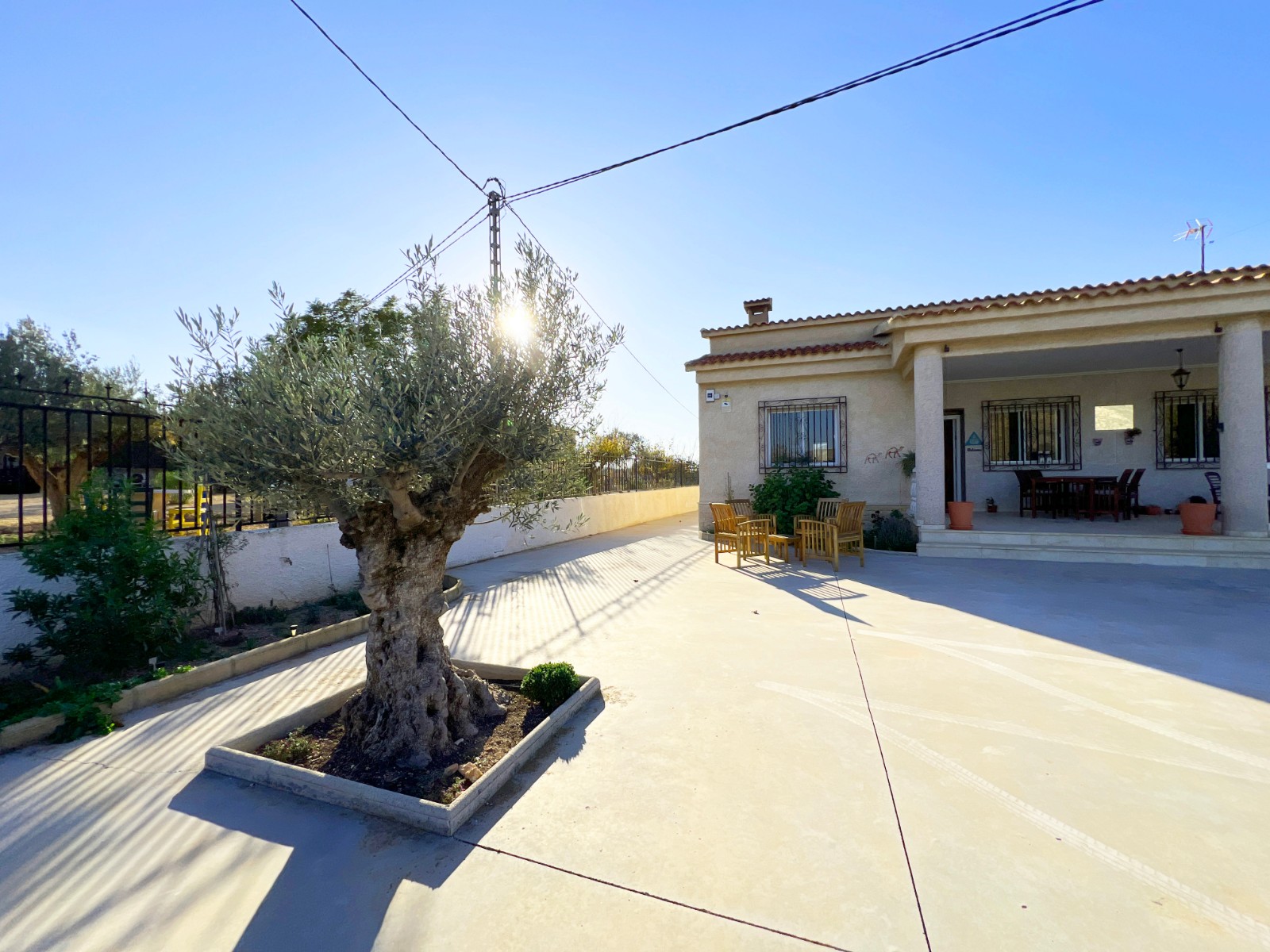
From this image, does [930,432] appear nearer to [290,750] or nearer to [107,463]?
[290,750]

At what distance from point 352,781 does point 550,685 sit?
1.28 meters

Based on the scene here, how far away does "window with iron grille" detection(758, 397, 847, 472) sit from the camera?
1180 cm

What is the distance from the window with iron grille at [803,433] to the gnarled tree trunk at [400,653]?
366 inches

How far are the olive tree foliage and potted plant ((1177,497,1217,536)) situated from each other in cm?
969

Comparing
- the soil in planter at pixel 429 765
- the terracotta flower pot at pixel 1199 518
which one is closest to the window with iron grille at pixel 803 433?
the terracotta flower pot at pixel 1199 518

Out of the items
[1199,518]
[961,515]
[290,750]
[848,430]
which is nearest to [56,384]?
[290,750]

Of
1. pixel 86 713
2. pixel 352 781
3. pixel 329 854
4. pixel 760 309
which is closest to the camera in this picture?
pixel 329 854

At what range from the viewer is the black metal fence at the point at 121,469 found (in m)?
4.13

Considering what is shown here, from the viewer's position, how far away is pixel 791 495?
1051 centimetres

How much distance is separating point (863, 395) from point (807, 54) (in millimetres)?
6492

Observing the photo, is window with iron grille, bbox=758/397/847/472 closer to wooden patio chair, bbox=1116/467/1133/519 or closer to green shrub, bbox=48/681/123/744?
wooden patio chair, bbox=1116/467/1133/519

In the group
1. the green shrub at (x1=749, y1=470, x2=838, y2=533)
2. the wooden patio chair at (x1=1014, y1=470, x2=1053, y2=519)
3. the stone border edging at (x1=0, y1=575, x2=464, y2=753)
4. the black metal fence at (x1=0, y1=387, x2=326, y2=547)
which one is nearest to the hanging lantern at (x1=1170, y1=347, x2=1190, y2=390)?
the wooden patio chair at (x1=1014, y1=470, x2=1053, y2=519)

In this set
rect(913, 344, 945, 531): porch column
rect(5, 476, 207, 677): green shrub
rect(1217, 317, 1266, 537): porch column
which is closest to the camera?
rect(5, 476, 207, 677): green shrub

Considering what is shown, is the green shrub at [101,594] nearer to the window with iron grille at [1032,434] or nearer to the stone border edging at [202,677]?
the stone border edging at [202,677]
